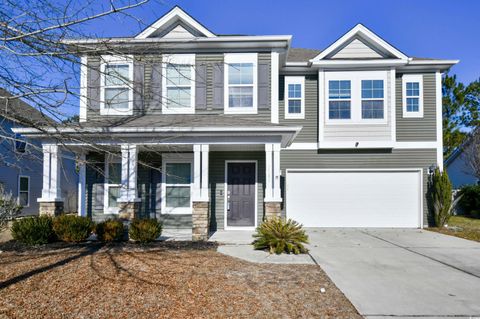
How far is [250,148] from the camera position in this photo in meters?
10.6

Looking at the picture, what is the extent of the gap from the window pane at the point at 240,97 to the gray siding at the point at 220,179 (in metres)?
1.60

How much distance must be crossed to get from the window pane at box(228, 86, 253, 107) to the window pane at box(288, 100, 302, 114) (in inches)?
97.2

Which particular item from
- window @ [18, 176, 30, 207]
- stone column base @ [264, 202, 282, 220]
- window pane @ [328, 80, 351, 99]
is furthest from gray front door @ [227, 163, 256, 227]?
window @ [18, 176, 30, 207]

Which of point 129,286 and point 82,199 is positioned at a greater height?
point 82,199

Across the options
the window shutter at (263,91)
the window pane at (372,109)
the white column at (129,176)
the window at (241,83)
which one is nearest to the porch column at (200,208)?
the white column at (129,176)

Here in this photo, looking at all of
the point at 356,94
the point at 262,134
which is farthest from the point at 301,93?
the point at 262,134

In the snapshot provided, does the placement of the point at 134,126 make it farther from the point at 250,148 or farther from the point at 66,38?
the point at 66,38

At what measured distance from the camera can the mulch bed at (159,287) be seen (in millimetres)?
4172

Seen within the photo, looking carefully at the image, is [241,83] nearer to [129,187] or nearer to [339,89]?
[339,89]

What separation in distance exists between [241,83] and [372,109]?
16.0 ft

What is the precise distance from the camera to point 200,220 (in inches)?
349

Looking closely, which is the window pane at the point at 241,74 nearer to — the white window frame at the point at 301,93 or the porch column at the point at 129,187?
the white window frame at the point at 301,93

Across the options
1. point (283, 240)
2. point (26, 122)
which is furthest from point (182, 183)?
point (26, 122)

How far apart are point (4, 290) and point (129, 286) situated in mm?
1741
